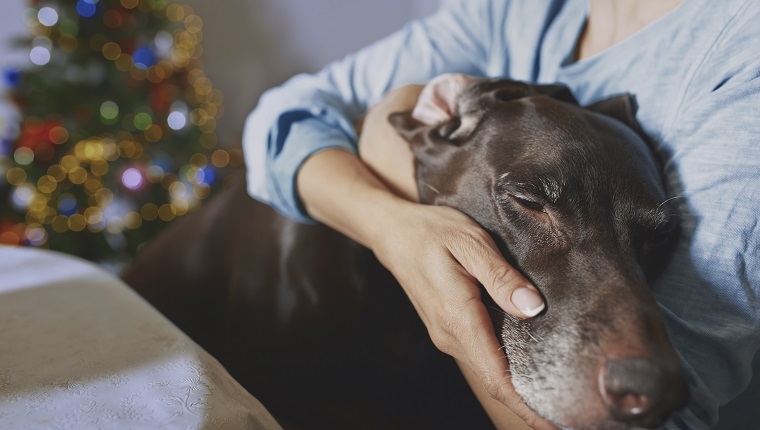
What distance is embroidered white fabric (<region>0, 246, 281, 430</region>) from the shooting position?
0.75 metres

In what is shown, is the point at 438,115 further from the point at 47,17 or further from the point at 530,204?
the point at 47,17

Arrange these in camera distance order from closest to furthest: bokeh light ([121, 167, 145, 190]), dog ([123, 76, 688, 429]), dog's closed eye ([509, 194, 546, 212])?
dog ([123, 76, 688, 429]) < dog's closed eye ([509, 194, 546, 212]) < bokeh light ([121, 167, 145, 190])

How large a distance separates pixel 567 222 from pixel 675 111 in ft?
1.05

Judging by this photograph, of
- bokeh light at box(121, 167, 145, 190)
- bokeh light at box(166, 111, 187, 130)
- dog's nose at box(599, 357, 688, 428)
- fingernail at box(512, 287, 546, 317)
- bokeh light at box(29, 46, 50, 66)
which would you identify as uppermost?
fingernail at box(512, 287, 546, 317)

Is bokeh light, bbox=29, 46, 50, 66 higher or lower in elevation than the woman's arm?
lower

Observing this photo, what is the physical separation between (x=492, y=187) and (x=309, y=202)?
436 millimetres

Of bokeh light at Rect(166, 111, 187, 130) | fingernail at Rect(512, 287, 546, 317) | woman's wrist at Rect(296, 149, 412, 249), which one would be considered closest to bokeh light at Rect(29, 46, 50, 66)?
bokeh light at Rect(166, 111, 187, 130)

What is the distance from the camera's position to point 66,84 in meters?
3.13

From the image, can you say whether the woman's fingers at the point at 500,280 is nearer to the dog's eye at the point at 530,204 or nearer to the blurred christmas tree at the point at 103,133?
the dog's eye at the point at 530,204

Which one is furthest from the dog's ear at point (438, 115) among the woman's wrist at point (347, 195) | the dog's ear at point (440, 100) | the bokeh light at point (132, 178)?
the bokeh light at point (132, 178)

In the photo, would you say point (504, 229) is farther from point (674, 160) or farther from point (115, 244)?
point (115, 244)

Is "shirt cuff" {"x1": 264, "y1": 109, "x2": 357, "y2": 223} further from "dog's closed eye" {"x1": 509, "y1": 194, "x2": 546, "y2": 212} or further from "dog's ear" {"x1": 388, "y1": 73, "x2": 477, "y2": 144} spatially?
"dog's closed eye" {"x1": 509, "y1": 194, "x2": 546, "y2": 212}

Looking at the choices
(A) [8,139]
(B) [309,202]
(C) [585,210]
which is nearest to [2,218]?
(A) [8,139]

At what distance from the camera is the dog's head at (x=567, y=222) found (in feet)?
2.70
